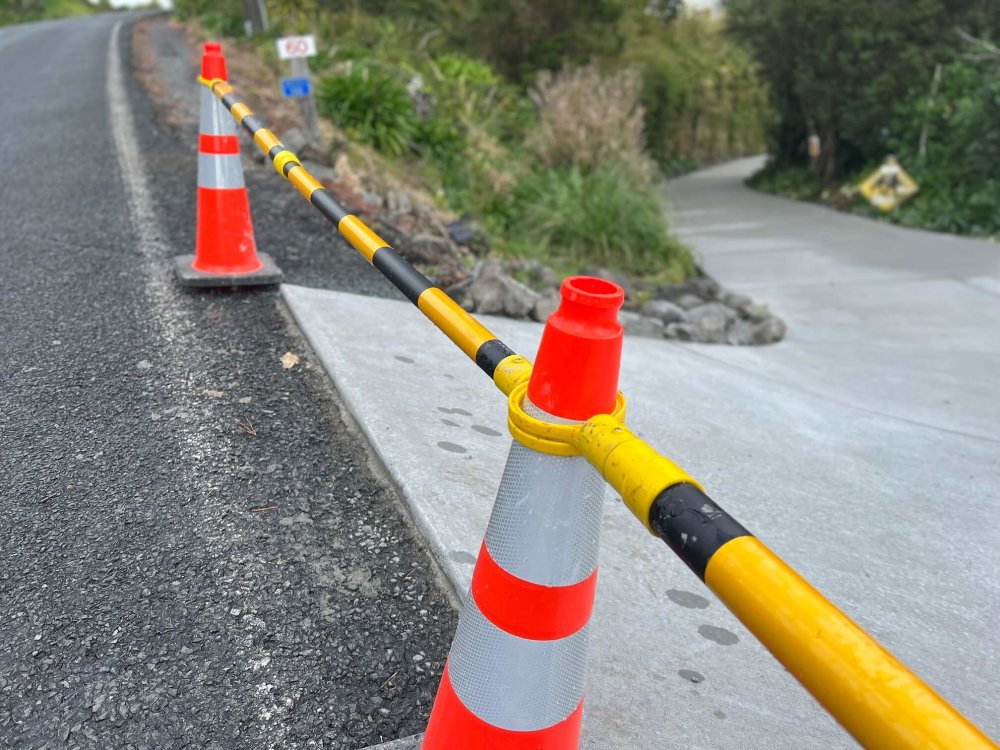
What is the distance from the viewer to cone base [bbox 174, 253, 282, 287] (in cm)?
409

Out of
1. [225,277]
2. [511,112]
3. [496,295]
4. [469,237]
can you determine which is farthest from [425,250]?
[511,112]

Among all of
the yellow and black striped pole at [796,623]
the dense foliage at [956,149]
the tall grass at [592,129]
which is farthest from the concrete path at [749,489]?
the dense foliage at [956,149]

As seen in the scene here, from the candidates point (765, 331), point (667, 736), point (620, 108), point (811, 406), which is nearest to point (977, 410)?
point (811, 406)

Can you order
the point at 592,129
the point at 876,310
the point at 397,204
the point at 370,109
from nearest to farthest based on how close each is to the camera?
the point at 397,204 → the point at 876,310 → the point at 370,109 → the point at 592,129

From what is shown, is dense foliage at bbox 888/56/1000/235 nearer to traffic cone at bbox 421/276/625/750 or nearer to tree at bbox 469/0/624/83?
tree at bbox 469/0/624/83

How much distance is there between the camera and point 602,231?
977 cm

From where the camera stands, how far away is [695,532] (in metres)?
1.10

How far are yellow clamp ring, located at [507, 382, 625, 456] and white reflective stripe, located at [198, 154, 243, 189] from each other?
3080 mm

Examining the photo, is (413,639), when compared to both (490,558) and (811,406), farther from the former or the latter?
(811,406)

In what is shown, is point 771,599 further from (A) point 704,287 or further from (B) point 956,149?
(B) point 956,149

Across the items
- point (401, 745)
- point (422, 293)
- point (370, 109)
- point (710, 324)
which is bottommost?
point (710, 324)

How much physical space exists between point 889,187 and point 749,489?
43.1 ft

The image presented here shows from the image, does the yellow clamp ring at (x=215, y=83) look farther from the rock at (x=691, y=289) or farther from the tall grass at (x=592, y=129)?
the tall grass at (x=592, y=129)

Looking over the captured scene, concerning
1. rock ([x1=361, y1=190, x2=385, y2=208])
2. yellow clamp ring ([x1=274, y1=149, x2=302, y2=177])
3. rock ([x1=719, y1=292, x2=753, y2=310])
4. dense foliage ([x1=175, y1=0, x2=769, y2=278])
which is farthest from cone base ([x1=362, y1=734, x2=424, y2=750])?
rock ([x1=719, y1=292, x2=753, y2=310])
